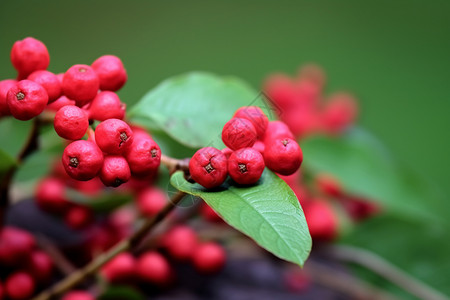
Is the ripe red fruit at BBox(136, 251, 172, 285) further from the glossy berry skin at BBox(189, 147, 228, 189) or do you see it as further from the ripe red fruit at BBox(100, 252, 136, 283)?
the glossy berry skin at BBox(189, 147, 228, 189)

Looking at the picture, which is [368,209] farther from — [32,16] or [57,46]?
[32,16]

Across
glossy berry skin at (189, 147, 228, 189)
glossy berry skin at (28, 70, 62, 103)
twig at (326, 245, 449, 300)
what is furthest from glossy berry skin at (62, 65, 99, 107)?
twig at (326, 245, 449, 300)

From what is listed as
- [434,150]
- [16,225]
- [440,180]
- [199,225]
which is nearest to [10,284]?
[16,225]

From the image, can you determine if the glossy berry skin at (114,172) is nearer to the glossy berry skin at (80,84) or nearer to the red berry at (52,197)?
the glossy berry skin at (80,84)

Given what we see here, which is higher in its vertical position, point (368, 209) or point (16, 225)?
point (368, 209)

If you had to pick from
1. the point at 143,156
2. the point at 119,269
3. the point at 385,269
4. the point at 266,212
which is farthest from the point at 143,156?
the point at 385,269

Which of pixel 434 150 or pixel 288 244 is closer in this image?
pixel 288 244
